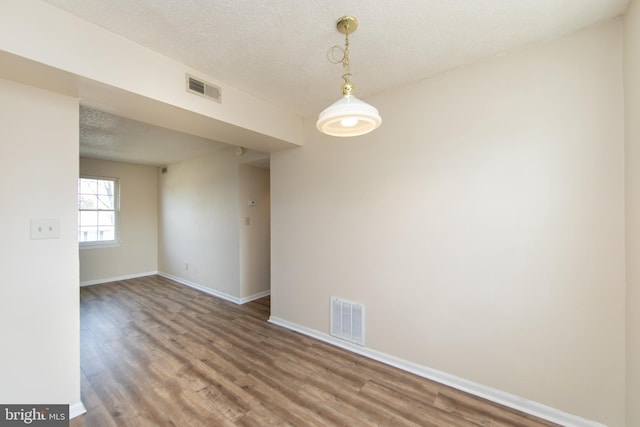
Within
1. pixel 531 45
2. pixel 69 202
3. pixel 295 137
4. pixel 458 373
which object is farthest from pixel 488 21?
pixel 69 202

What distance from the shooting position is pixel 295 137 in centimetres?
307

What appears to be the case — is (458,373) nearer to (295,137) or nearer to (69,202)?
(295,137)

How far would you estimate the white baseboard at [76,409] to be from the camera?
1825 mm

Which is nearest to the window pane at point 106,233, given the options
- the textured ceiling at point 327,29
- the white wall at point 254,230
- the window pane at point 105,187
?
the window pane at point 105,187

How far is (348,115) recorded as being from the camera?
1223 millimetres

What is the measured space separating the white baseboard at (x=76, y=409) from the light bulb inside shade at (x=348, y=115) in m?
2.62

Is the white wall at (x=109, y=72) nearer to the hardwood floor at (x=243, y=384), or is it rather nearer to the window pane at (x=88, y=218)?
the hardwood floor at (x=243, y=384)

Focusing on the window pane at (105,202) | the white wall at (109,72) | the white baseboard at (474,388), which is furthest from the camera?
the window pane at (105,202)

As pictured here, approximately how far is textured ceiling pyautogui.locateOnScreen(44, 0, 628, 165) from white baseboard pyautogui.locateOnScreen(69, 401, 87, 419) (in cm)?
262

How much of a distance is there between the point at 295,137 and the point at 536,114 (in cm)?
223

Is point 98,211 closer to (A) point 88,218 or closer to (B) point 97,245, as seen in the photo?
(A) point 88,218

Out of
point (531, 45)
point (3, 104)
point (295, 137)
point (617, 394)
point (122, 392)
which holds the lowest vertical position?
point (122, 392)

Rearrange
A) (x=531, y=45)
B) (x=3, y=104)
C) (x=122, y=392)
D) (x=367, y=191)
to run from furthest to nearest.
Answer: (x=367, y=191) < (x=122, y=392) < (x=531, y=45) < (x=3, y=104)

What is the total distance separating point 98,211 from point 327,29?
609 centimetres
